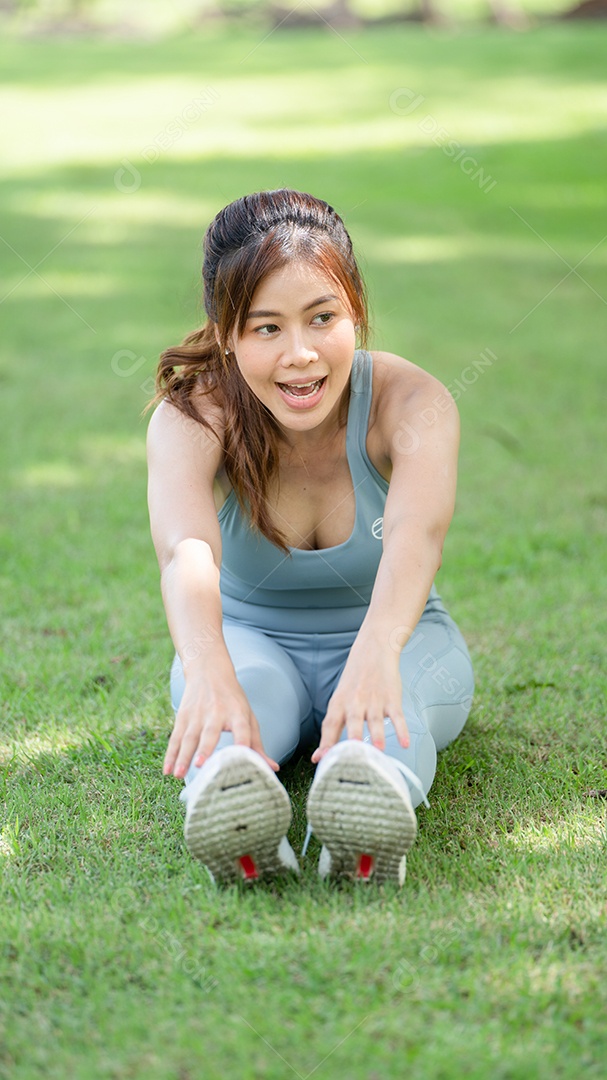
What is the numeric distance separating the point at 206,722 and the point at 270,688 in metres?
0.38

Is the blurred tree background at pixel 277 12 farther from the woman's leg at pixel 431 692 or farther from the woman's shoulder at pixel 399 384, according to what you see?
the woman's leg at pixel 431 692

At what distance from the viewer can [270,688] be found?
2414mm

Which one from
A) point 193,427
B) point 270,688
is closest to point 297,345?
point 193,427

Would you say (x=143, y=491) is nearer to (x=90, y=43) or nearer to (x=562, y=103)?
(x=562, y=103)

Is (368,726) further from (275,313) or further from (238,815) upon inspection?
(275,313)

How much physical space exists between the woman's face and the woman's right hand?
584 millimetres

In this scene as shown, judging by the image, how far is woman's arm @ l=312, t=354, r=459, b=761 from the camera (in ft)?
6.82

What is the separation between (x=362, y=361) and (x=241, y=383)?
0.90 ft

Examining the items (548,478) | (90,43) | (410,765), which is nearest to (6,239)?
(548,478)

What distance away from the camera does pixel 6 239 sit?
29.4ft

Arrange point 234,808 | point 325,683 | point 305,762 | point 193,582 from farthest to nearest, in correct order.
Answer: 1. point 305,762
2. point 325,683
3. point 193,582
4. point 234,808

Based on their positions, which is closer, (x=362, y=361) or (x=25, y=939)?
(x=25, y=939)

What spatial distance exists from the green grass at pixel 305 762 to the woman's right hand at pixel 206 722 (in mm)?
272

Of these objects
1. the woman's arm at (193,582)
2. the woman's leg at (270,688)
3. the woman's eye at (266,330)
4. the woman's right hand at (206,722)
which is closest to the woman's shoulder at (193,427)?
the woman's arm at (193,582)
